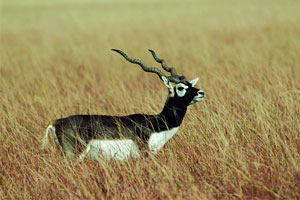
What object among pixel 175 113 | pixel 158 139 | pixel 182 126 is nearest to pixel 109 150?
pixel 158 139

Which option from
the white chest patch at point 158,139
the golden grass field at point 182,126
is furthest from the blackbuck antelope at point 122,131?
the golden grass field at point 182,126

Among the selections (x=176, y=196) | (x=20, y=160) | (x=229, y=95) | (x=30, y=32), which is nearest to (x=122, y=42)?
(x=30, y=32)

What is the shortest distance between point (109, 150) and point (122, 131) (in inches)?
9.5

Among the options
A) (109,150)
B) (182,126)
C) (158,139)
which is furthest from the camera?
(182,126)

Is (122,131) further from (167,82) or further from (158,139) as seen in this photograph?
(167,82)

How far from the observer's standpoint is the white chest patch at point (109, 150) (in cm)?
429

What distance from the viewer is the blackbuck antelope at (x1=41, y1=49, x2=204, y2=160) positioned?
4.30 meters

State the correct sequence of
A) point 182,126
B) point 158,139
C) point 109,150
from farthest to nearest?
point 182,126 < point 158,139 < point 109,150

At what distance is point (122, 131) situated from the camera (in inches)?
173

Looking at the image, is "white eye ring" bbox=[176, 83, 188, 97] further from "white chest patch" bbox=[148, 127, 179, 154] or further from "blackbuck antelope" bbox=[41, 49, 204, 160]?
"white chest patch" bbox=[148, 127, 179, 154]

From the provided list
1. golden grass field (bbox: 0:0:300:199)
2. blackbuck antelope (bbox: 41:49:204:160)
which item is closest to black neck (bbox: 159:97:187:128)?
blackbuck antelope (bbox: 41:49:204:160)

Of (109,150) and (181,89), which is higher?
(181,89)

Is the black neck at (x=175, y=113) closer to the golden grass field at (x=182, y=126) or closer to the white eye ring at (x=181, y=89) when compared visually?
the white eye ring at (x=181, y=89)

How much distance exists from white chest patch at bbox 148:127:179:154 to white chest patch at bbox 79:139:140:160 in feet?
0.66
